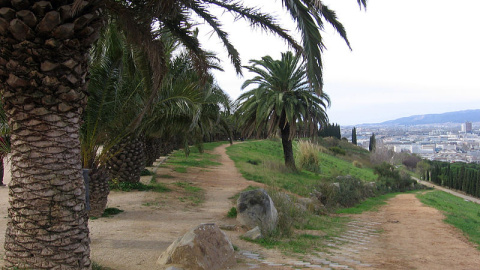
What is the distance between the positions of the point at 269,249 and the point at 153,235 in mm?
2241

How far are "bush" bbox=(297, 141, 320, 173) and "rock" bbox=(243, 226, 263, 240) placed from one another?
1735 centimetres

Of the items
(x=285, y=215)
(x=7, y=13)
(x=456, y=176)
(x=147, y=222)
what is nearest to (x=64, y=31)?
(x=7, y=13)

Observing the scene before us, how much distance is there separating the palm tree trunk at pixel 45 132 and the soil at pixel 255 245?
1366 mm

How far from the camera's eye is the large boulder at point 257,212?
9039 millimetres

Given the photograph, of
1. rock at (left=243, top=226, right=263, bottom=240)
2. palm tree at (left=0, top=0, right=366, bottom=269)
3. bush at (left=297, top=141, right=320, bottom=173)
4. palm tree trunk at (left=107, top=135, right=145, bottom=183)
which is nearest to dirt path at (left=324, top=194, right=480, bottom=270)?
rock at (left=243, top=226, right=263, bottom=240)

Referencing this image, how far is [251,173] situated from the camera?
2192cm

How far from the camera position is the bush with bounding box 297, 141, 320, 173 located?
25.6m

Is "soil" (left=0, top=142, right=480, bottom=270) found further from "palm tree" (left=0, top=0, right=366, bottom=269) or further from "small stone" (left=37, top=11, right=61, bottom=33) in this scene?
"small stone" (left=37, top=11, right=61, bottom=33)

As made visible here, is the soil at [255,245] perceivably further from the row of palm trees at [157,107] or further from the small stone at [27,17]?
the small stone at [27,17]

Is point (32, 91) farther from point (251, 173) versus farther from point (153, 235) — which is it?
point (251, 173)

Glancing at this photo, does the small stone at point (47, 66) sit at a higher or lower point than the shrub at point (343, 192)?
higher

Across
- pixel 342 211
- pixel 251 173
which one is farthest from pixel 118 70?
pixel 251 173

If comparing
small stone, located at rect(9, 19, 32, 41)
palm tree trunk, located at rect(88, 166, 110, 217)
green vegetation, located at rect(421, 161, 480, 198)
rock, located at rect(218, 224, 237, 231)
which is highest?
small stone, located at rect(9, 19, 32, 41)

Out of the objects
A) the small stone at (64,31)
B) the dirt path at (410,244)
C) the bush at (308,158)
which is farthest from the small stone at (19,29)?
the bush at (308,158)
